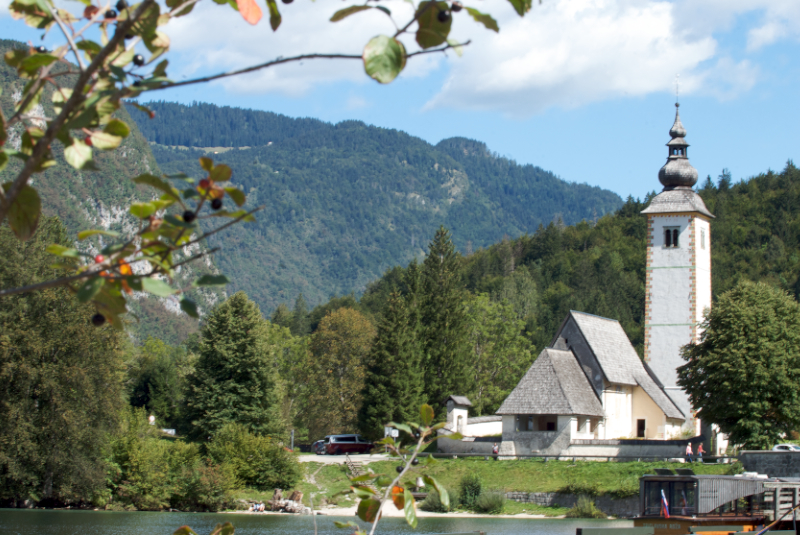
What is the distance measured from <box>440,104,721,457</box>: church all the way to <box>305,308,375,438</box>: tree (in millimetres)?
19326

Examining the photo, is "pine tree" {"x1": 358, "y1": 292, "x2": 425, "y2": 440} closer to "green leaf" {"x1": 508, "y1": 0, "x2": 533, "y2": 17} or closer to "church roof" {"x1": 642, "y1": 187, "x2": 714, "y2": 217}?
"church roof" {"x1": 642, "y1": 187, "x2": 714, "y2": 217}

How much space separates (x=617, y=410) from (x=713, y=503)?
23.9 m

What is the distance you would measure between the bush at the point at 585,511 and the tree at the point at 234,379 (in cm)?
1830

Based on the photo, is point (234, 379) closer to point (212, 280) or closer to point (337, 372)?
point (337, 372)

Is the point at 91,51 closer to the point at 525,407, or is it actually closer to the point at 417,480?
the point at 417,480

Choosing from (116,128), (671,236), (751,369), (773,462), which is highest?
(671,236)

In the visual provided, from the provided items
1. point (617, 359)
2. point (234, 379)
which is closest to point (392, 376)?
point (234, 379)

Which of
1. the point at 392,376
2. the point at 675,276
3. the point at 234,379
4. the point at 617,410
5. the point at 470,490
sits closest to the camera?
the point at 470,490

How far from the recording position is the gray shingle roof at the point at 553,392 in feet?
151

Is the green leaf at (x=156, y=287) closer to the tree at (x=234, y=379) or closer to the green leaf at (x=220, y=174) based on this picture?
the green leaf at (x=220, y=174)

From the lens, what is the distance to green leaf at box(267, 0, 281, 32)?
8.06 feet

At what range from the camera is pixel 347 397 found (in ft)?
238

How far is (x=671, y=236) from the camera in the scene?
169 feet

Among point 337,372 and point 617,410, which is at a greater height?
point 337,372
